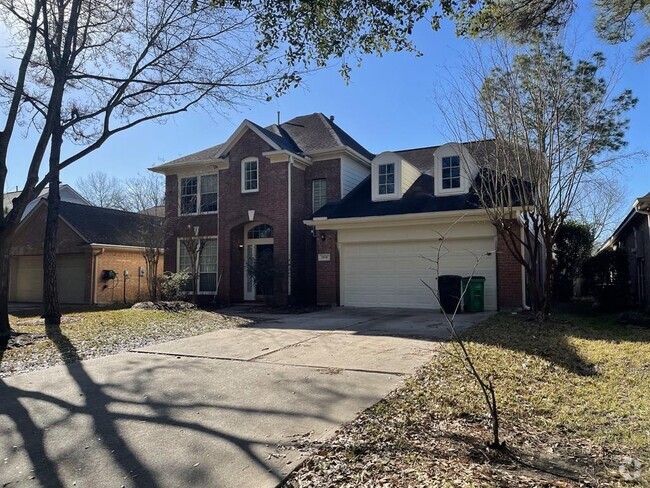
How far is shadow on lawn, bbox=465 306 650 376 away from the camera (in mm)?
7340

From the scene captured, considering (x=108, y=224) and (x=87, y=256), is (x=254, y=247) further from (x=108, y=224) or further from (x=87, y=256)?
(x=108, y=224)

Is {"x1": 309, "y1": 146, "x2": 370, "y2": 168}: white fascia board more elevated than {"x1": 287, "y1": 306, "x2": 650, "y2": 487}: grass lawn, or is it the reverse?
{"x1": 309, "y1": 146, "x2": 370, "y2": 168}: white fascia board

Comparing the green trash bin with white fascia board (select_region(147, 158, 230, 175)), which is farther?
white fascia board (select_region(147, 158, 230, 175))

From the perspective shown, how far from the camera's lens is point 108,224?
22984 millimetres

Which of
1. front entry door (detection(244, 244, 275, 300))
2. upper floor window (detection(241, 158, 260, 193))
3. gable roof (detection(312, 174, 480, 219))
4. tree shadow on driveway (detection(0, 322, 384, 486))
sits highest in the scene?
upper floor window (detection(241, 158, 260, 193))

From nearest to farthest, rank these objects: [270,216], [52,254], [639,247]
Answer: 1. [52,254]
2. [639,247]
3. [270,216]

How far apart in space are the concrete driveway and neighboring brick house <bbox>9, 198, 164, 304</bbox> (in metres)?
12.8

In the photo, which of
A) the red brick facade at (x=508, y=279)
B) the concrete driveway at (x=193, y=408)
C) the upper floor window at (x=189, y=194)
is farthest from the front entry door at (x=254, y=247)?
the concrete driveway at (x=193, y=408)

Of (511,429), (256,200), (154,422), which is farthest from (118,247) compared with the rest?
(511,429)

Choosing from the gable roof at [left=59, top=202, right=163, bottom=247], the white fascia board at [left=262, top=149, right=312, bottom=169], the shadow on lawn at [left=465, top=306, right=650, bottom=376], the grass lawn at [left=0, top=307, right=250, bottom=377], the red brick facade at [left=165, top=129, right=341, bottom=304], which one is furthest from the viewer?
the gable roof at [left=59, top=202, right=163, bottom=247]

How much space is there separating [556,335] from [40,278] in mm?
22518

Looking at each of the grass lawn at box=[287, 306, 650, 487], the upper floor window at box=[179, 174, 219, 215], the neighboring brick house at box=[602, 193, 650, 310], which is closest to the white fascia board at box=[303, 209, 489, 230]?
the neighboring brick house at box=[602, 193, 650, 310]

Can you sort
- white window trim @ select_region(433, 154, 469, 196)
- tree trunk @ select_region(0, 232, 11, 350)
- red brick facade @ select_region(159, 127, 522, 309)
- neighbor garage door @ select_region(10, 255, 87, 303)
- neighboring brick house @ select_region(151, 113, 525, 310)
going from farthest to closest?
neighbor garage door @ select_region(10, 255, 87, 303) → red brick facade @ select_region(159, 127, 522, 309) → white window trim @ select_region(433, 154, 469, 196) → neighboring brick house @ select_region(151, 113, 525, 310) → tree trunk @ select_region(0, 232, 11, 350)

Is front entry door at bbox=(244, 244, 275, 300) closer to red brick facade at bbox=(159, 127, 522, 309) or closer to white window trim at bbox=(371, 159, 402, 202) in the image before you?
red brick facade at bbox=(159, 127, 522, 309)
